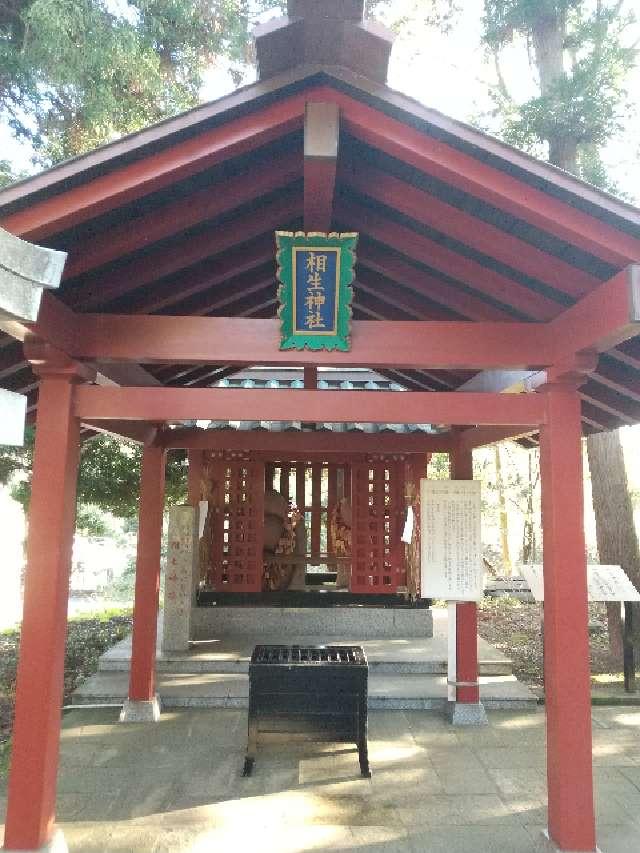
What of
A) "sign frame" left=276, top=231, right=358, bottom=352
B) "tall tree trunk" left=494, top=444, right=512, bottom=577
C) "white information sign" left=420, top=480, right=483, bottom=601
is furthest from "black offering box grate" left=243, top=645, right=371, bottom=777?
"tall tree trunk" left=494, top=444, right=512, bottom=577

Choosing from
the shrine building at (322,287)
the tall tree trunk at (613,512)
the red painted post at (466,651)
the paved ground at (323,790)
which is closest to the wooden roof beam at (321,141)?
the shrine building at (322,287)

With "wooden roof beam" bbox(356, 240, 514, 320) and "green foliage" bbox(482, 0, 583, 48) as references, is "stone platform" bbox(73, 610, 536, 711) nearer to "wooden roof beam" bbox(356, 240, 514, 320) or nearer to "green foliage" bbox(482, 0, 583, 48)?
"wooden roof beam" bbox(356, 240, 514, 320)

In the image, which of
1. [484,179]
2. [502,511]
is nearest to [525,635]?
[502,511]

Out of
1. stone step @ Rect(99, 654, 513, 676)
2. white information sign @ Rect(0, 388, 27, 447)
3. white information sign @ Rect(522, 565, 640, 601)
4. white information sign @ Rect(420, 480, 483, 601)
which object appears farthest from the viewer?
stone step @ Rect(99, 654, 513, 676)

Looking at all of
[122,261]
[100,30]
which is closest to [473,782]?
[122,261]

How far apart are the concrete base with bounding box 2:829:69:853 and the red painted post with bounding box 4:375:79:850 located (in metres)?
0.02

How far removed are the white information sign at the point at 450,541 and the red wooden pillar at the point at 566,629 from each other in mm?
1860

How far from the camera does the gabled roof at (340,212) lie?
10.4 ft

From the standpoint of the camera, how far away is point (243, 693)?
702cm

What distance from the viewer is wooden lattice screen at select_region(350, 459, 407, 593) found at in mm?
10219

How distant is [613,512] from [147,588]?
672cm

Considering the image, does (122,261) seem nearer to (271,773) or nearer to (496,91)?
(271,773)

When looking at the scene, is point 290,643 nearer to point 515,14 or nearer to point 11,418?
point 11,418

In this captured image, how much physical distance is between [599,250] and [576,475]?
1474 mm
